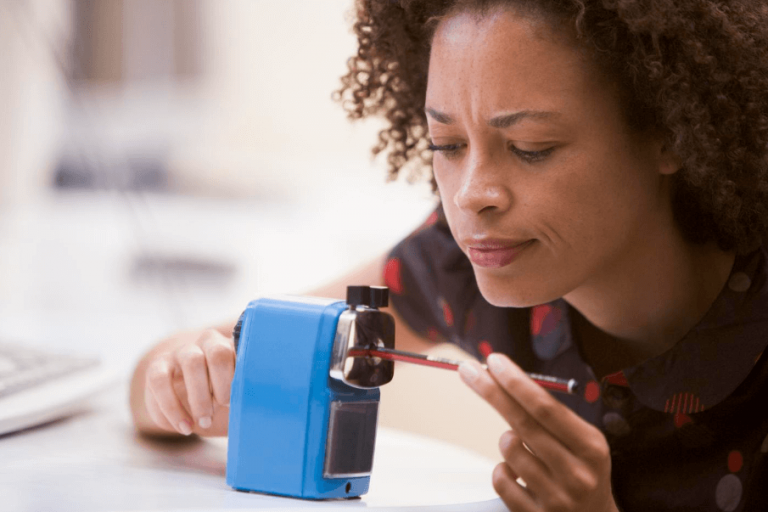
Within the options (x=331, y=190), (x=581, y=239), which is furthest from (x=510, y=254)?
(x=331, y=190)

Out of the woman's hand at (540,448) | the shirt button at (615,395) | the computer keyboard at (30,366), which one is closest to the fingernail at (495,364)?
the woman's hand at (540,448)

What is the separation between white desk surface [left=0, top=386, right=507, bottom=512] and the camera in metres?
0.56

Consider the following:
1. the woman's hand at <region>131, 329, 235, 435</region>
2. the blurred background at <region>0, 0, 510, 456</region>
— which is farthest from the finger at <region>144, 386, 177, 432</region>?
the blurred background at <region>0, 0, 510, 456</region>

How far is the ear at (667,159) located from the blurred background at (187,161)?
105 centimetres

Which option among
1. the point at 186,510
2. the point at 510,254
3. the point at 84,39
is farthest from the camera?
the point at 84,39

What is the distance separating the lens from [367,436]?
1.97 feet

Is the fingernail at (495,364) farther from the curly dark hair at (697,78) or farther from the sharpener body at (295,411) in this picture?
the curly dark hair at (697,78)

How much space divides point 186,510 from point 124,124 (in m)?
2.11

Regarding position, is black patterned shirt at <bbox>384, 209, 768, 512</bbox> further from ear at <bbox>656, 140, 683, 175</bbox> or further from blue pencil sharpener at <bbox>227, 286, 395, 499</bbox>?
blue pencil sharpener at <bbox>227, 286, 395, 499</bbox>

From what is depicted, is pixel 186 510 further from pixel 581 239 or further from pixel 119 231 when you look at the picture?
pixel 119 231

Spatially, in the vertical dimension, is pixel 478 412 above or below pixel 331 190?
below

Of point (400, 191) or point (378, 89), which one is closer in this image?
point (378, 89)

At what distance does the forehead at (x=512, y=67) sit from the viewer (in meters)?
0.66

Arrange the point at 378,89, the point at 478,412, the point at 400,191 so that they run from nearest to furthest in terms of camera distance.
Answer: the point at 378,89, the point at 478,412, the point at 400,191
